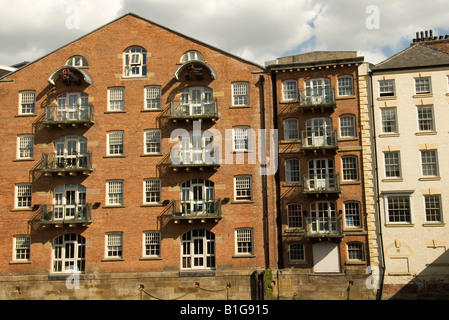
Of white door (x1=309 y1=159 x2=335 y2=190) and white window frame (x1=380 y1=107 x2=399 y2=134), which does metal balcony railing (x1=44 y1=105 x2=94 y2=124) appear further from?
white window frame (x1=380 y1=107 x2=399 y2=134)

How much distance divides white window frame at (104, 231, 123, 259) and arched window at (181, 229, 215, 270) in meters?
4.27

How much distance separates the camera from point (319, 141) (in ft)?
101

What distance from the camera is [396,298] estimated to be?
94.9 feet

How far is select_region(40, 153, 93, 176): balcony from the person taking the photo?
32.0 metres

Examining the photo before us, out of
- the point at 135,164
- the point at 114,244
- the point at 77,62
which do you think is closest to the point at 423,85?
the point at 135,164

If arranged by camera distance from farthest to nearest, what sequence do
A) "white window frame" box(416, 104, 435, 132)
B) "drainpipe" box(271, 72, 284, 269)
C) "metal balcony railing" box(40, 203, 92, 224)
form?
1. "metal balcony railing" box(40, 203, 92, 224)
2. "drainpipe" box(271, 72, 284, 269)
3. "white window frame" box(416, 104, 435, 132)

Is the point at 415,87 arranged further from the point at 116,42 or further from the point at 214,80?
the point at 116,42

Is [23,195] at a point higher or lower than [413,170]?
lower

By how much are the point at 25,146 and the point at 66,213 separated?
19.9ft

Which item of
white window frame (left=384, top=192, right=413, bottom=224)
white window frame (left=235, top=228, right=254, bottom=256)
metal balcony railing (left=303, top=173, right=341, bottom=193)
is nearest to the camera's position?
white window frame (left=384, top=192, right=413, bottom=224)

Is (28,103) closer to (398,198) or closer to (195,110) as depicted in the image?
(195,110)

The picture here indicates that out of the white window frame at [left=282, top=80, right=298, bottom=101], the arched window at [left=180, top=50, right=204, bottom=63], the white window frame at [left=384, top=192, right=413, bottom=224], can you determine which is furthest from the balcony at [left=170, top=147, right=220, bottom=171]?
the white window frame at [left=384, top=192, right=413, bottom=224]

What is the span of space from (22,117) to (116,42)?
8690 mm

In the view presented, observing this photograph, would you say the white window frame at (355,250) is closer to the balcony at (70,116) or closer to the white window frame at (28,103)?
the balcony at (70,116)
